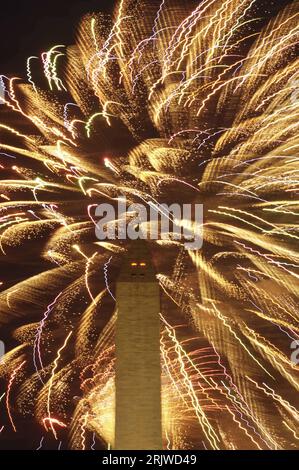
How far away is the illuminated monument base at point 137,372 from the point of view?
19469mm

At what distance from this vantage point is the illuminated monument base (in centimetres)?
Result: 1947

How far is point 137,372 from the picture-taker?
19.5m

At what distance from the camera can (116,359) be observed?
19.5 meters

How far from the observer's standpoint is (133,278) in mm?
19984
